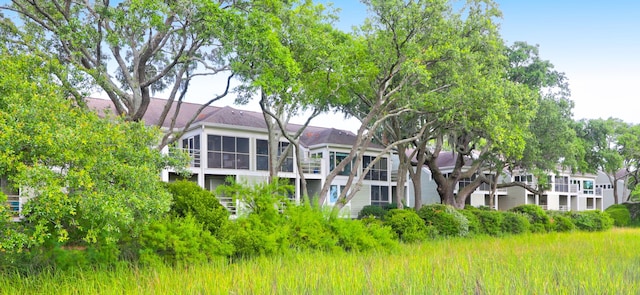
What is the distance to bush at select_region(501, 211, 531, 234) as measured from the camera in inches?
840

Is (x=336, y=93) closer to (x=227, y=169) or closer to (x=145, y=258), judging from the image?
(x=227, y=169)

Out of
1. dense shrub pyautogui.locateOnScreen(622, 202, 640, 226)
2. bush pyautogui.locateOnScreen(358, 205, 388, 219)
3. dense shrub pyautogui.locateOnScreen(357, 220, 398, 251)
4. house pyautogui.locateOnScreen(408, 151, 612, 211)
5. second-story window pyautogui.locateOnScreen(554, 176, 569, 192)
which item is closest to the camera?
dense shrub pyautogui.locateOnScreen(357, 220, 398, 251)

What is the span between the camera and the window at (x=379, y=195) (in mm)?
35562

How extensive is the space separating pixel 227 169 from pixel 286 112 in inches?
245

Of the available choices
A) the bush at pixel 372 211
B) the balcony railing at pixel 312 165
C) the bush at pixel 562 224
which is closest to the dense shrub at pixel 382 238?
the bush at pixel 562 224

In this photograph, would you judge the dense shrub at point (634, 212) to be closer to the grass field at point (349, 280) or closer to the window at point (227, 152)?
the window at point (227, 152)

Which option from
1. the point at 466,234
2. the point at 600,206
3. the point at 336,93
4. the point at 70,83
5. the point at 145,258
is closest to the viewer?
the point at 145,258

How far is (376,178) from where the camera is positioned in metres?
35.8

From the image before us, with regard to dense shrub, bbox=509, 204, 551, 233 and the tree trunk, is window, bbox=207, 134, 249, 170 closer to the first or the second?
the tree trunk

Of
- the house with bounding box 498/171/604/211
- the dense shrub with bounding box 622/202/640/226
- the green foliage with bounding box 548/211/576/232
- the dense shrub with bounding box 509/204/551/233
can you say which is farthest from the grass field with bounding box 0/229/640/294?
the house with bounding box 498/171/604/211

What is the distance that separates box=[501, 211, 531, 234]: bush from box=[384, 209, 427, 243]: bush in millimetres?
5455

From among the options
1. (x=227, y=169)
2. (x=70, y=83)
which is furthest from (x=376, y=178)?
(x=70, y=83)

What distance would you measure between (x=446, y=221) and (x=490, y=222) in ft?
9.60

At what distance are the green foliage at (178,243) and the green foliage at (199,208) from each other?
0.64m
